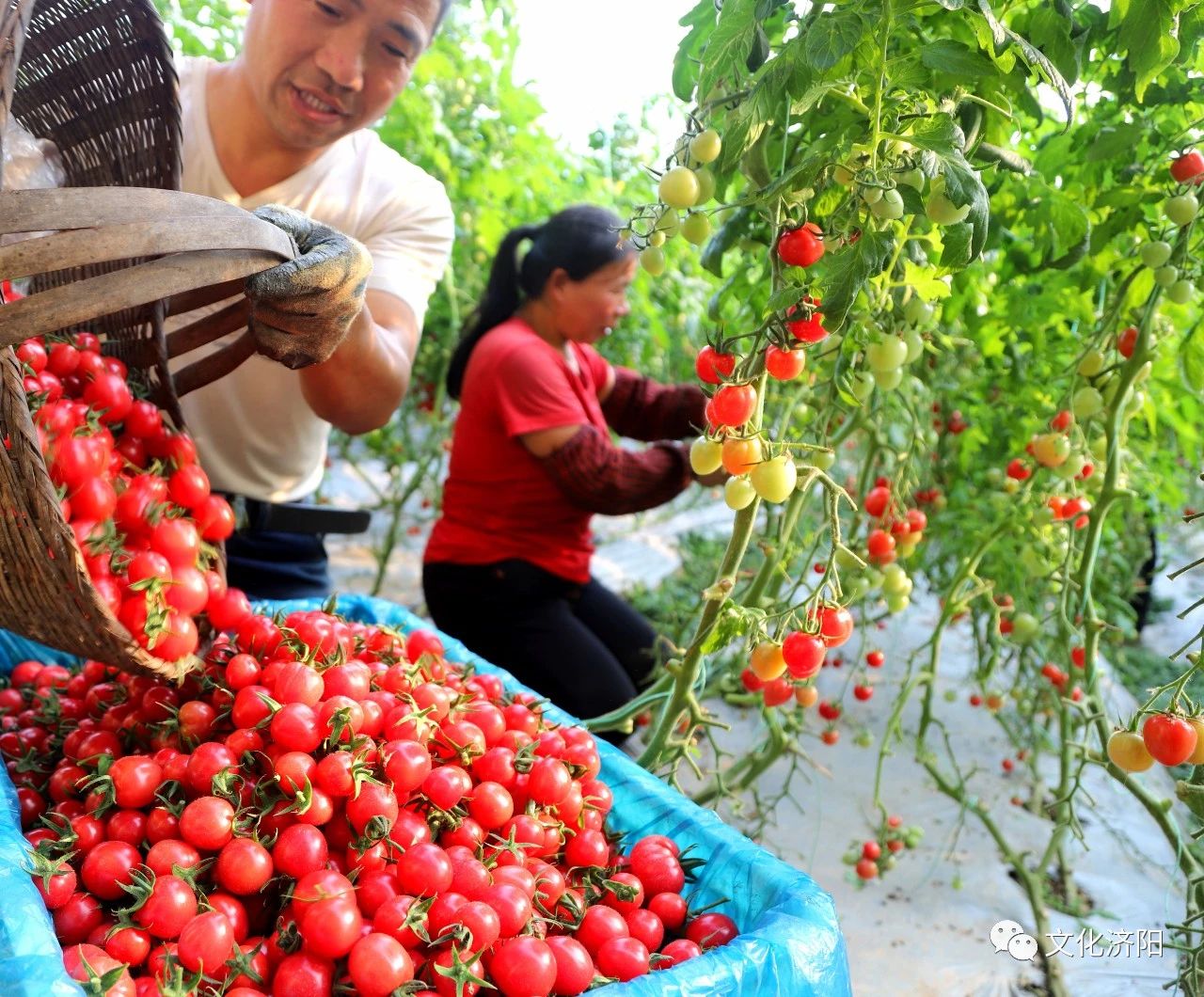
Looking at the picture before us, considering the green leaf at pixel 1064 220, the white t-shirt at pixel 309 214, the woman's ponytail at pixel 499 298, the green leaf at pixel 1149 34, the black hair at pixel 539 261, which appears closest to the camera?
the green leaf at pixel 1149 34

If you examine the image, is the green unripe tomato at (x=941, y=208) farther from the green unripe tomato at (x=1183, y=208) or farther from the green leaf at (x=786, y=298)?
the green unripe tomato at (x=1183, y=208)

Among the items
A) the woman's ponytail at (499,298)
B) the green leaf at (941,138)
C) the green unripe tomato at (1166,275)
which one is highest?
the green leaf at (941,138)

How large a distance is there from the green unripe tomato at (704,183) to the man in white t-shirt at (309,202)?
1.50 feet

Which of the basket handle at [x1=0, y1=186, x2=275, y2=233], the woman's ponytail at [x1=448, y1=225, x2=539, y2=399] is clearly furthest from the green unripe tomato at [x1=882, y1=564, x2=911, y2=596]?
the woman's ponytail at [x1=448, y1=225, x2=539, y2=399]

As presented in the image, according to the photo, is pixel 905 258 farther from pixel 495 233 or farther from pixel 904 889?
pixel 495 233

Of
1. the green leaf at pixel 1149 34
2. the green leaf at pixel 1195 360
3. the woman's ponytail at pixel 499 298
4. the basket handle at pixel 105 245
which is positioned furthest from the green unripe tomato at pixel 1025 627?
the basket handle at pixel 105 245

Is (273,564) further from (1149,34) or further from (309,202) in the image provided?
(1149,34)

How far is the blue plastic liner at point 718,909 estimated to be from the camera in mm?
658

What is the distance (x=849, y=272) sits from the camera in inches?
31.0

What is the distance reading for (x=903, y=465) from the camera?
55.9 inches

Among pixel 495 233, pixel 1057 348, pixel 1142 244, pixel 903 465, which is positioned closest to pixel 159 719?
pixel 903 465

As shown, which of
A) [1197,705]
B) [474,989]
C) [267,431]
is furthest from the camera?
[267,431]

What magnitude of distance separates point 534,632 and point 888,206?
141cm

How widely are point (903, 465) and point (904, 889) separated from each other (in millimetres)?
968
